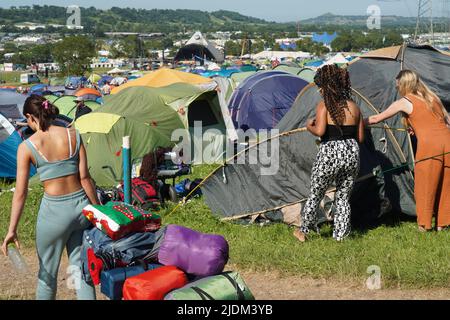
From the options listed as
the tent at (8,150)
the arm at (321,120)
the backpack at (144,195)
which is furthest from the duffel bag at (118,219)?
the tent at (8,150)

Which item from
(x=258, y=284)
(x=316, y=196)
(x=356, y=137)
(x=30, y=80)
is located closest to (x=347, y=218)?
(x=316, y=196)

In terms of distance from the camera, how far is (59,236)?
418 cm

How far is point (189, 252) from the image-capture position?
156 inches

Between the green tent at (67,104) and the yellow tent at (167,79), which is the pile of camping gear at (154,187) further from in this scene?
the yellow tent at (167,79)

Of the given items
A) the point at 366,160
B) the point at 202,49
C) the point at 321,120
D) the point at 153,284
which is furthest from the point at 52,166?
the point at 202,49

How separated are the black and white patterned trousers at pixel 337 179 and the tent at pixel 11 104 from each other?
11389 millimetres

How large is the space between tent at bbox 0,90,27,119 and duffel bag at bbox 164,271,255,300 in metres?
13.1

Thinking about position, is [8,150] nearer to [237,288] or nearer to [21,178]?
[21,178]

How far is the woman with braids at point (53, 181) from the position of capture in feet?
13.5

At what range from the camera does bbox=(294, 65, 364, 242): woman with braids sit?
5.83 meters

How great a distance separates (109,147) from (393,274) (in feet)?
23.1

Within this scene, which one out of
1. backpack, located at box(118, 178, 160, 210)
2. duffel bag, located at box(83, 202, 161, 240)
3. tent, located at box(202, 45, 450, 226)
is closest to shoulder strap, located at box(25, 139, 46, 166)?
duffel bag, located at box(83, 202, 161, 240)

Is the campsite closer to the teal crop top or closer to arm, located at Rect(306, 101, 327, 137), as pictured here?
the teal crop top
